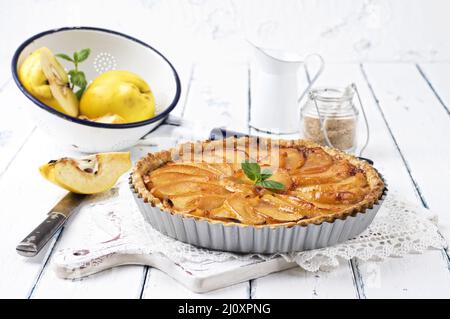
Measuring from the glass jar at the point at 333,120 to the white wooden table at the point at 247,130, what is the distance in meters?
0.15

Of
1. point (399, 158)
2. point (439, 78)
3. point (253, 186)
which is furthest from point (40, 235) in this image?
point (439, 78)

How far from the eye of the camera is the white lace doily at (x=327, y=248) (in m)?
1.91

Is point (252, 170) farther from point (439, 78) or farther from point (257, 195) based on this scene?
point (439, 78)

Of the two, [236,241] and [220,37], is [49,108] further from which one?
[220,37]

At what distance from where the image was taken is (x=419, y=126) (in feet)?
10.4

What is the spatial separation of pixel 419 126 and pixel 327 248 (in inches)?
55.3

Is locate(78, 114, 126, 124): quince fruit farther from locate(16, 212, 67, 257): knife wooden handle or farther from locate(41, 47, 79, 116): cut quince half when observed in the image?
locate(16, 212, 67, 257): knife wooden handle

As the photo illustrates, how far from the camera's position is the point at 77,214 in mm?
2271

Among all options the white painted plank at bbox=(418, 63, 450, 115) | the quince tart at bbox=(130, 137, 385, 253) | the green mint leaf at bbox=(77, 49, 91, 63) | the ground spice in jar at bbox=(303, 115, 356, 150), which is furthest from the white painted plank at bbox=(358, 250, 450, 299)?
the white painted plank at bbox=(418, 63, 450, 115)

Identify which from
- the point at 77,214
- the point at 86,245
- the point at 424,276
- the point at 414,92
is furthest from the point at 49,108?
the point at 414,92

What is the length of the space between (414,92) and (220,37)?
1.28 m

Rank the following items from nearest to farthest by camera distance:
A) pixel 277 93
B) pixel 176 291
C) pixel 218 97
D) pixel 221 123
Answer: pixel 176 291 < pixel 277 93 < pixel 221 123 < pixel 218 97

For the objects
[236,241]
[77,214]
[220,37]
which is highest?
[236,241]
